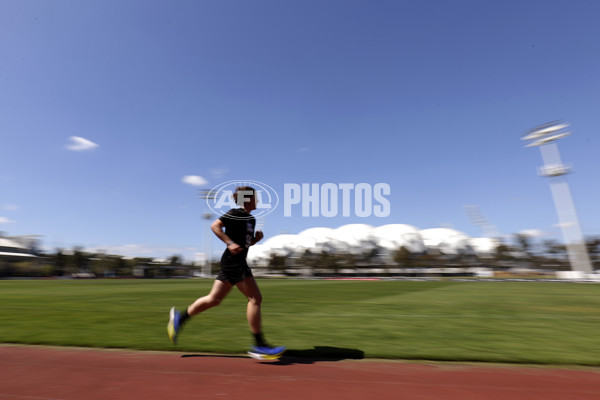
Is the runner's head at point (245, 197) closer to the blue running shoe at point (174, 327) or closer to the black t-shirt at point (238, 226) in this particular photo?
the black t-shirt at point (238, 226)

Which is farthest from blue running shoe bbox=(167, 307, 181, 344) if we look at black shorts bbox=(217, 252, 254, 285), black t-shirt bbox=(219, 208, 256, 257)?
black t-shirt bbox=(219, 208, 256, 257)

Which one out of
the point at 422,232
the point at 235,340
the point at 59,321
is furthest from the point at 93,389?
the point at 422,232

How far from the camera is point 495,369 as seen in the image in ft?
11.8


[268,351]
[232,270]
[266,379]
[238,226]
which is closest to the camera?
[266,379]

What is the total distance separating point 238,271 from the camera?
399 cm

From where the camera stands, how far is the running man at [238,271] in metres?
3.95

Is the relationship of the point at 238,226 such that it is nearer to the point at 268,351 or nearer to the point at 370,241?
the point at 268,351

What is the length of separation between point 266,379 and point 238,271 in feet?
3.94

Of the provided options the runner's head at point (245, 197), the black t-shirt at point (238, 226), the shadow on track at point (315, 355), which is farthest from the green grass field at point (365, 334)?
the runner's head at point (245, 197)

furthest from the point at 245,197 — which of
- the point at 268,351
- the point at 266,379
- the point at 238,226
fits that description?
the point at 266,379

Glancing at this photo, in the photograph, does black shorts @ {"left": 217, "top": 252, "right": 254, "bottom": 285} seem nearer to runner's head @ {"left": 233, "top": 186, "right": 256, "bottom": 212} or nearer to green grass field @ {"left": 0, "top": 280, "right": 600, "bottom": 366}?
runner's head @ {"left": 233, "top": 186, "right": 256, "bottom": 212}

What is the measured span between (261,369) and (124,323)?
13.3 ft

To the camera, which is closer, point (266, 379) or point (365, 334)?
point (266, 379)

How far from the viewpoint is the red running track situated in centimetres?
284
